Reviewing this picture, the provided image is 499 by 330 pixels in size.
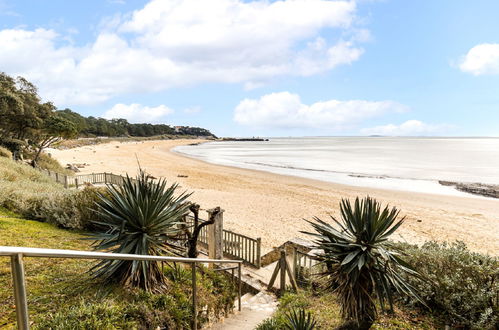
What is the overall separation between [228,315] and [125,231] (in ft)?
8.64

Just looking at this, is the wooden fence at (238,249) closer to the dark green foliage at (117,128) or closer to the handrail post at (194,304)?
the handrail post at (194,304)

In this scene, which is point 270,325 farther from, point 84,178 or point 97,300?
point 84,178

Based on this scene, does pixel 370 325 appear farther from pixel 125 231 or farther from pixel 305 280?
pixel 125 231

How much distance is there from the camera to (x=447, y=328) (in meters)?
4.77

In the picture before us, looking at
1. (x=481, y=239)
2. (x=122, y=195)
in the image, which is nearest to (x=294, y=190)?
(x=481, y=239)

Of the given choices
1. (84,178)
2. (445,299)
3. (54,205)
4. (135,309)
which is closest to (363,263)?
(445,299)

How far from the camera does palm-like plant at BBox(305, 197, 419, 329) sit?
429 centimetres

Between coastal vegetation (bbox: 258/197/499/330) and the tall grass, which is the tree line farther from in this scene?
coastal vegetation (bbox: 258/197/499/330)

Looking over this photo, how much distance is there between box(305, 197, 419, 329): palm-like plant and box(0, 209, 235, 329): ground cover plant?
2.23 m

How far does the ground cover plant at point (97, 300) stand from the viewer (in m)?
3.30

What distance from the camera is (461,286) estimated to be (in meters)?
5.02

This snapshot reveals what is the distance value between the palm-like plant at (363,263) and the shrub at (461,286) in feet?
3.73

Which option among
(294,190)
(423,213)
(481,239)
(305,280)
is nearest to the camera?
(305,280)

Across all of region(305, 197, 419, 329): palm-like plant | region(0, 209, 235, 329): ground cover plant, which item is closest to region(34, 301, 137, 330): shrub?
region(0, 209, 235, 329): ground cover plant
